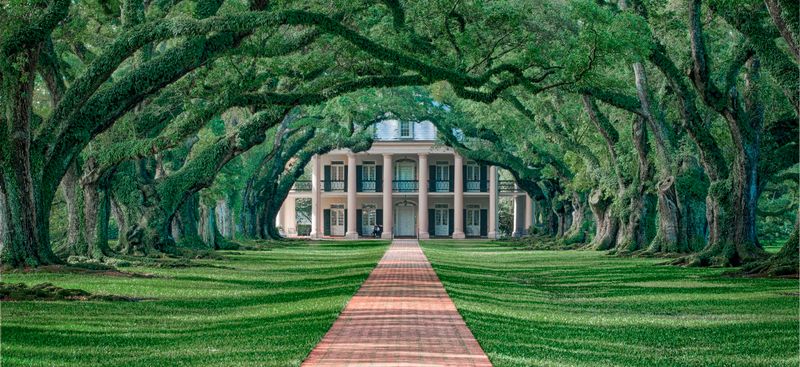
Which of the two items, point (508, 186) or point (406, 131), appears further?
point (508, 186)

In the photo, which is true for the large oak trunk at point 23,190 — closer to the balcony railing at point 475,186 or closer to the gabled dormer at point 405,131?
the gabled dormer at point 405,131

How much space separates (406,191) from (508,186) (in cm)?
856

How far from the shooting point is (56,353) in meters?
13.1

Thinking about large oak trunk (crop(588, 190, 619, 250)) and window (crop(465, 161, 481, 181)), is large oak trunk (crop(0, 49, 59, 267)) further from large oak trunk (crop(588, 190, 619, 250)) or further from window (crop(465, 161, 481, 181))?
window (crop(465, 161, 481, 181))

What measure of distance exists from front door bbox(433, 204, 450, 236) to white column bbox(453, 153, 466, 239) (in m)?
2.89

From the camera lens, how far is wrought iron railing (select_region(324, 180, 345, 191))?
283ft

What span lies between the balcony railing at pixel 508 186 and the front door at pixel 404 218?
23.1 feet

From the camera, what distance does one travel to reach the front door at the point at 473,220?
85.7 metres

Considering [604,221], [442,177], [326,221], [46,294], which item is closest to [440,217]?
[442,177]

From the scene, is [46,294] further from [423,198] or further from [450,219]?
[450,219]

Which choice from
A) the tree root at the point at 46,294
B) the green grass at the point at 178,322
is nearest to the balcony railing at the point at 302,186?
the green grass at the point at 178,322

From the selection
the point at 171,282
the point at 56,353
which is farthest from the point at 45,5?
the point at 56,353

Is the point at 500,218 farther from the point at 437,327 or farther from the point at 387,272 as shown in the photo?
the point at 437,327

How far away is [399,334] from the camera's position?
14906mm
